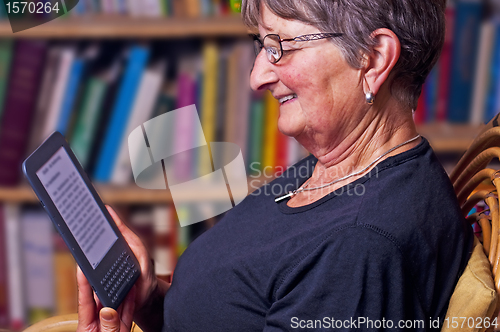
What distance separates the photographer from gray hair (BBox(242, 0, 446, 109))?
0.70m

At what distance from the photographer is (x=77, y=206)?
0.80 meters

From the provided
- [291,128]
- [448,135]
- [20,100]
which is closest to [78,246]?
[291,128]

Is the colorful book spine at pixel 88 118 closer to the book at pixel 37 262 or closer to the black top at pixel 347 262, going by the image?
the book at pixel 37 262

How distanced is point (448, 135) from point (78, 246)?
1094 millimetres

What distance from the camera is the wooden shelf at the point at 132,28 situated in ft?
4.57

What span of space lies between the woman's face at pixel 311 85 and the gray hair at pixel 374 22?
0.05 feet

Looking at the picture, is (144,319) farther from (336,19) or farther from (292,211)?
(336,19)

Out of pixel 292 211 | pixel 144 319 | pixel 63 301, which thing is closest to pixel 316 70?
pixel 292 211

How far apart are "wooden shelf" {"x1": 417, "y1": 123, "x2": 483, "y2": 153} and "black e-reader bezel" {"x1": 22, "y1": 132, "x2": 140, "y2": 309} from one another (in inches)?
36.9

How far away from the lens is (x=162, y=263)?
156cm

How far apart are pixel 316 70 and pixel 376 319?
1.14ft

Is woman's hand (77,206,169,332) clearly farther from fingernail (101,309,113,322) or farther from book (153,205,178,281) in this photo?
book (153,205,178,281)

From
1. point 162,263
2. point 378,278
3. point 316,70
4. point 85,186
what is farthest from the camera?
point 162,263

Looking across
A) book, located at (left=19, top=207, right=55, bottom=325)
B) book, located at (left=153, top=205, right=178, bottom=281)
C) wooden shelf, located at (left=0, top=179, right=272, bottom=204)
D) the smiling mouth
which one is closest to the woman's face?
the smiling mouth
